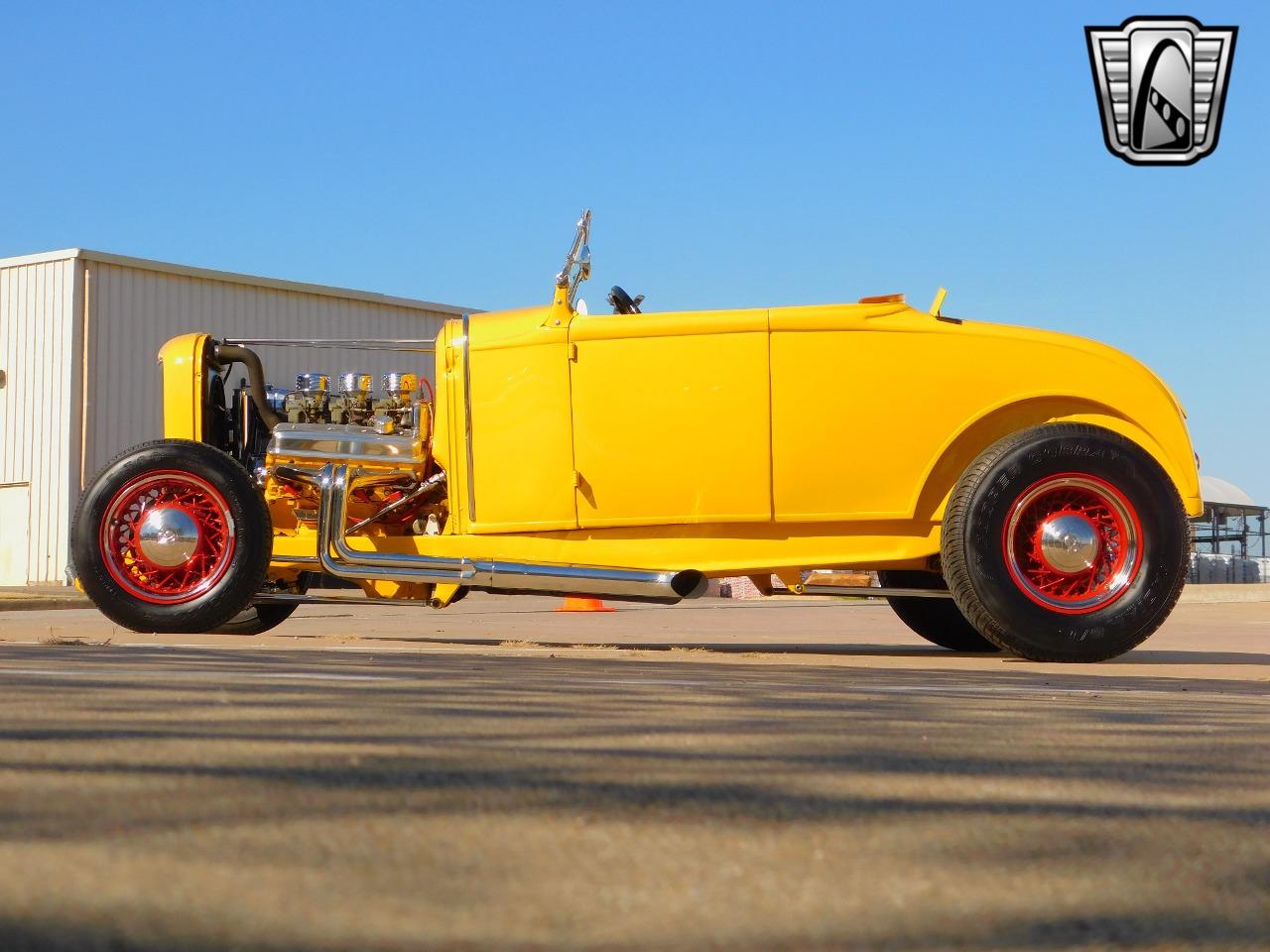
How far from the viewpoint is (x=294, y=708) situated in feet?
7.56

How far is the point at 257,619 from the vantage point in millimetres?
7445

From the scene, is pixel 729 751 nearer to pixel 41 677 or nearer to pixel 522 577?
pixel 41 677

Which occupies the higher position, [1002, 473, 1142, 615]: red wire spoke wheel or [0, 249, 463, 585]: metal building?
[0, 249, 463, 585]: metal building

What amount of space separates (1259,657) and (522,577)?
356 cm

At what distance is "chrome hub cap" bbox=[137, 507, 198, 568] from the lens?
6309 mm

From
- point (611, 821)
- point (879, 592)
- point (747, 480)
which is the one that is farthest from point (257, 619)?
point (611, 821)

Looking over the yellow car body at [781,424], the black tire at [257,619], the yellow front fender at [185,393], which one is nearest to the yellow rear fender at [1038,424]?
the yellow car body at [781,424]

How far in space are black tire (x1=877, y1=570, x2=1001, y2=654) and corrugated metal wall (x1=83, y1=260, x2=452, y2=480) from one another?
1642 cm

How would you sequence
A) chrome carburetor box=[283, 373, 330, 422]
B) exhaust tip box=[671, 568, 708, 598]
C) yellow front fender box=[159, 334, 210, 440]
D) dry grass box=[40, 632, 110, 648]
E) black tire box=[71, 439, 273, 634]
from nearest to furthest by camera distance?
dry grass box=[40, 632, 110, 648]
exhaust tip box=[671, 568, 708, 598]
black tire box=[71, 439, 273, 634]
yellow front fender box=[159, 334, 210, 440]
chrome carburetor box=[283, 373, 330, 422]

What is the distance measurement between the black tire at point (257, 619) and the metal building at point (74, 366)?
15.8 m

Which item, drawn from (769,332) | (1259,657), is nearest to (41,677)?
(769,332)

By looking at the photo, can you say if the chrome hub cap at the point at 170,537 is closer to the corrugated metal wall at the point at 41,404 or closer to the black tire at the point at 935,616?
the black tire at the point at 935,616

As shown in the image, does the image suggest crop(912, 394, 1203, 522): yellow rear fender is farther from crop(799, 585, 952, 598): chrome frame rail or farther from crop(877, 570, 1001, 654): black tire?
crop(877, 570, 1001, 654): black tire

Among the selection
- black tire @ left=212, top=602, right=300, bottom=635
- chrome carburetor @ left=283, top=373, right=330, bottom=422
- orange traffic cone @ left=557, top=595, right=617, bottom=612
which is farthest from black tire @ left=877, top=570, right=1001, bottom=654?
orange traffic cone @ left=557, top=595, right=617, bottom=612
